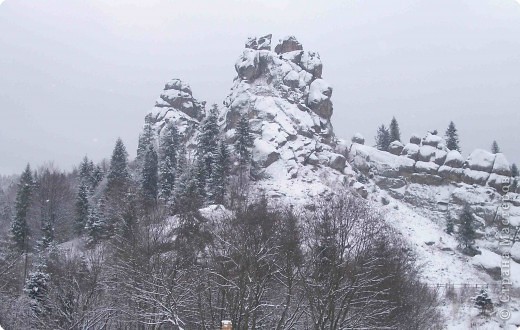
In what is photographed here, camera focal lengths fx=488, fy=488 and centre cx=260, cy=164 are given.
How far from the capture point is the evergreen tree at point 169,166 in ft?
142

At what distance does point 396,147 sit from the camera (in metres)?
65.2

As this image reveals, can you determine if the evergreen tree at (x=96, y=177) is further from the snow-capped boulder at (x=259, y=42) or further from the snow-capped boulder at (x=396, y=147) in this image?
the snow-capped boulder at (x=396, y=147)

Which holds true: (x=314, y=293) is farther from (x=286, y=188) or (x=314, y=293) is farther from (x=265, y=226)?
(x=286, y=188)

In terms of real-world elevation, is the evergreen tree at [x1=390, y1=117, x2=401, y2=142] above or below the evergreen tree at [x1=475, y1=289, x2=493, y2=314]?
above

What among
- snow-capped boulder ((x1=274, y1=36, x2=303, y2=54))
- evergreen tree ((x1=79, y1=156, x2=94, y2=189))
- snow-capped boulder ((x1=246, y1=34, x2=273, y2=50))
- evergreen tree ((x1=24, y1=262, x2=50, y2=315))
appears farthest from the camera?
snow-capped boulder ((x1=274, y1=36, x2=303, y2=54))

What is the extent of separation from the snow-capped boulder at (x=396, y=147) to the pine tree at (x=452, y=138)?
638 cm

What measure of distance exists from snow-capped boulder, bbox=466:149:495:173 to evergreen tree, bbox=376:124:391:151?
12998mm

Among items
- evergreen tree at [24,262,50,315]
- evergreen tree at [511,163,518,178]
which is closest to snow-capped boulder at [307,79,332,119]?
evergreen tree at [511,163,518,178]

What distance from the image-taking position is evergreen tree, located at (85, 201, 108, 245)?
1373 inches

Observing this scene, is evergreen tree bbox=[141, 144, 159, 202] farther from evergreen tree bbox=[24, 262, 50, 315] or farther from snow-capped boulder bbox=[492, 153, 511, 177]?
snow-capped boulder bbox=[492, 153, 511, 177]

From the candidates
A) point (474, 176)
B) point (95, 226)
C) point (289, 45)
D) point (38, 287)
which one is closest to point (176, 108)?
point (289, 45)

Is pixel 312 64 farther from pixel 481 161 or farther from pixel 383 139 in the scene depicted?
pixel 481 161

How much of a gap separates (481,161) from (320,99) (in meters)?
20.5

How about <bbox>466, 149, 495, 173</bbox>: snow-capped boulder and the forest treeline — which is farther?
<bbox>466, 149, 495, 173</bbox>: snow-capped boulder
